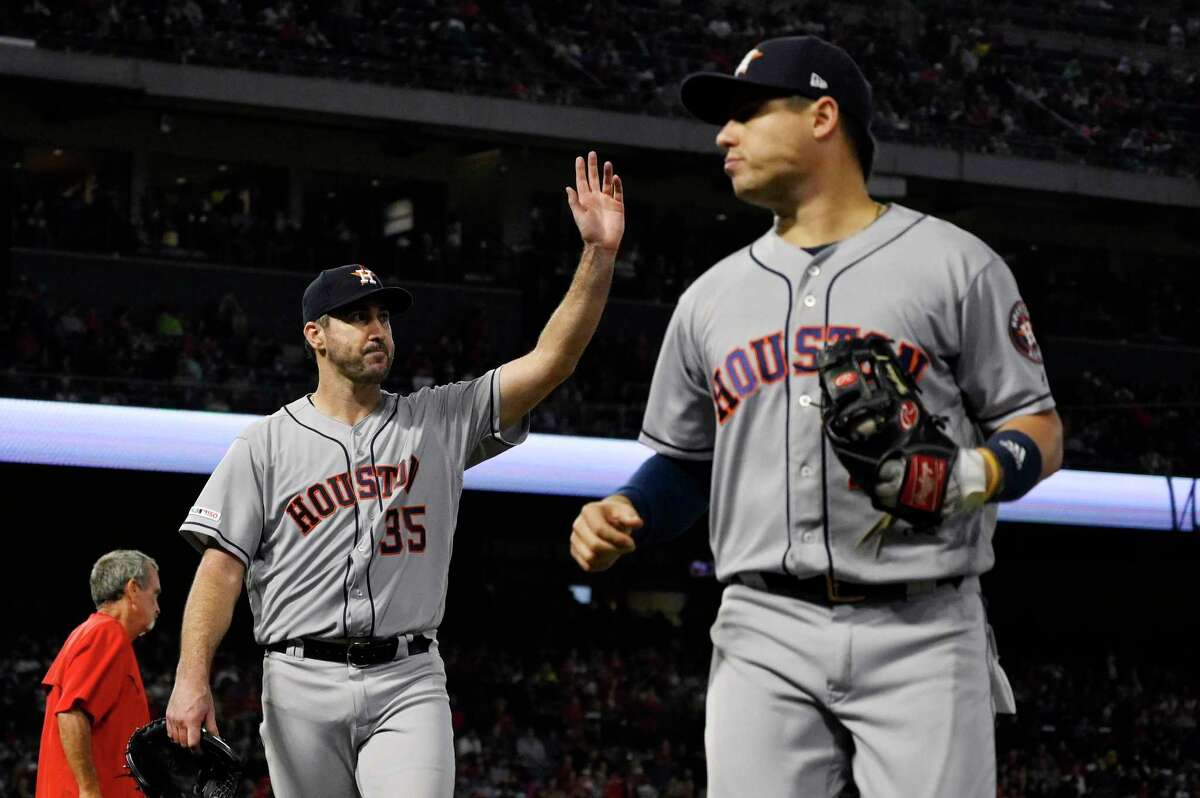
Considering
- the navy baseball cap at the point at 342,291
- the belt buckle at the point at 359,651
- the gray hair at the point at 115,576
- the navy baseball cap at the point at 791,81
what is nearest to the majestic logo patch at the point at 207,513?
the belt buckle at the point at 359,651

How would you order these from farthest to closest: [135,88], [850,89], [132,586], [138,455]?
[135,88] → [138,455] → [132,586] → [850,89]

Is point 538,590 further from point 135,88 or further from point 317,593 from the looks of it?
point 317,593

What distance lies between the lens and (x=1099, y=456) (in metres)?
22.7

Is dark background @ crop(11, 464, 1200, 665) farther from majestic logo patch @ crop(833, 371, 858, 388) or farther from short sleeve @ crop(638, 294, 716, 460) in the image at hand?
majestic logo patch @ crop(833, 371, 858, 388)

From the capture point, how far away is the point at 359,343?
537cm

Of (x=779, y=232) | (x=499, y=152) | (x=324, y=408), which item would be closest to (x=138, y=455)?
(x=499, y=152)

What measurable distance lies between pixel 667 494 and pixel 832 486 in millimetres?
375

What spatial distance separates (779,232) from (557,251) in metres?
23.4

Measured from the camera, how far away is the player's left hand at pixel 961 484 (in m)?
2.86

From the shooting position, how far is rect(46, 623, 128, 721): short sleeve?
6.38m

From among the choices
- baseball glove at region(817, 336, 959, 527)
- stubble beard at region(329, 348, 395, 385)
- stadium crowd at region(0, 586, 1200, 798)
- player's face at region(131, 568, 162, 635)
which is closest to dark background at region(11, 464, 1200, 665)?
stadium crowd at region(0, 586, 1200, 798)

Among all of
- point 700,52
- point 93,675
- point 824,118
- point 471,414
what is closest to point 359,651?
point 471,414

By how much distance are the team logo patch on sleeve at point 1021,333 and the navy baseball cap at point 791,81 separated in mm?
465

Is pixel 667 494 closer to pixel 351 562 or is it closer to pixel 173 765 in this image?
pixel 351 562
